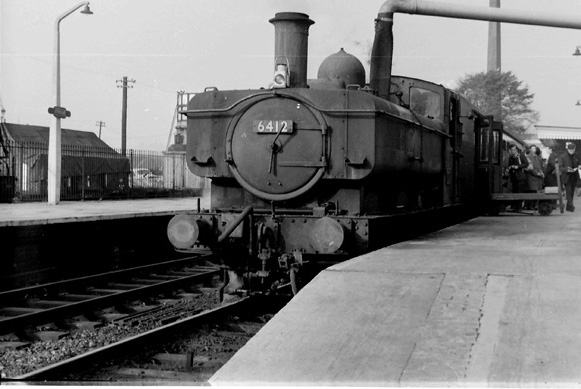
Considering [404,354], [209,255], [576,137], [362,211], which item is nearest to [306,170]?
[362,211]

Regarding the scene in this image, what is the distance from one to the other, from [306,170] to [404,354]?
146 inches

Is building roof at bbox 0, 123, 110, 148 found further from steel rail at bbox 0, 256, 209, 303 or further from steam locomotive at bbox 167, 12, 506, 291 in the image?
steam locomotive at bbox 167, 12, 506, 291

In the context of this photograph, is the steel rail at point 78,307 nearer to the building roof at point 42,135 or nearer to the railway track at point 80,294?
the railway track at point 80,294

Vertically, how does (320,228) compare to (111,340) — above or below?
above

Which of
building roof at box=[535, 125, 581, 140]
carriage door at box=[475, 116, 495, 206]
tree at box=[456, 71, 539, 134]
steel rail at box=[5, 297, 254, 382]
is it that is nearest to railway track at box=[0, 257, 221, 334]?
steel rail at box=[5, 297, 254, 382]

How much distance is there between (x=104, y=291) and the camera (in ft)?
31.0

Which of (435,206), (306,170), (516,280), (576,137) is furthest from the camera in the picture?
(576,137)

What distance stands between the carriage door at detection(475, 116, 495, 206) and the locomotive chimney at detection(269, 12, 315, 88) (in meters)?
6.52

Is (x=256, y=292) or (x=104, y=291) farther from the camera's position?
(x=104, y=291)

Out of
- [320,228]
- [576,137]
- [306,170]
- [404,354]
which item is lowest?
[404,354]

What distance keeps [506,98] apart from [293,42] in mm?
26850

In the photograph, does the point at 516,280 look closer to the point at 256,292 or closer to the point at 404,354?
the point at 404,354

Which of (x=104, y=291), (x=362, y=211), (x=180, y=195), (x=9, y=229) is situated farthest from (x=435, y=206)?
(x=180, y=195)

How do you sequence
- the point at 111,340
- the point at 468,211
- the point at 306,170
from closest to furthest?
the point at 111,340
the point at 306,170
the point at 468,211
